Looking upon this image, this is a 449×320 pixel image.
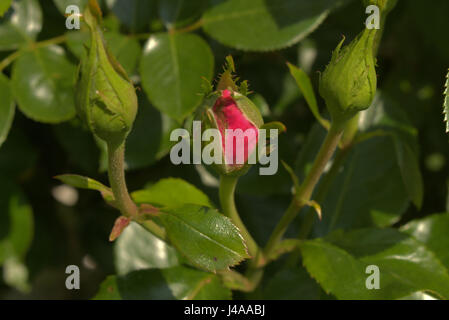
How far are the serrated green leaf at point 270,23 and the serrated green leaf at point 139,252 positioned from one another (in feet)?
1.43

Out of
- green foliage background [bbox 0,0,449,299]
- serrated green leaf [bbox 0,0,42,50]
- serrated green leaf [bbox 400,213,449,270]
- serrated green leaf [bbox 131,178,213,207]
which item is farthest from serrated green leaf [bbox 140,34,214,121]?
serrated green leaf [bbox 400,213,449,270]

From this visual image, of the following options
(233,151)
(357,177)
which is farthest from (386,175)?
(233,151)

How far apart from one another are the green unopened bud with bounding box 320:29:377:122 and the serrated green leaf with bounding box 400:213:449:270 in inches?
20.0

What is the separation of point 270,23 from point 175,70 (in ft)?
0.67

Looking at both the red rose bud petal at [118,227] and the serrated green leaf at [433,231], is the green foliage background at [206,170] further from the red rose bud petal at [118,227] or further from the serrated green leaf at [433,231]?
the red rose bud petal at [118,227]

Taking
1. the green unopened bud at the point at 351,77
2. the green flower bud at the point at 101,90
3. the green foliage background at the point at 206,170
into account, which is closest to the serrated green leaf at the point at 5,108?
the green foliage background at the point at 206,170

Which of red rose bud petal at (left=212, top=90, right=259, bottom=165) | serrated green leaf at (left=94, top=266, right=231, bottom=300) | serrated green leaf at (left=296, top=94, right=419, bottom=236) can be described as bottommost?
serrated green leaf at (left=94, top=266, right=231, bottom=300)

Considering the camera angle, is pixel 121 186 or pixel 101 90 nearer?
pixel 101 90

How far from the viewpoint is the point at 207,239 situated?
31.3 inches

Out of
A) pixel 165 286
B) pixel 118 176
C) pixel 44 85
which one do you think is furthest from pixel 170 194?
pixel 44 85

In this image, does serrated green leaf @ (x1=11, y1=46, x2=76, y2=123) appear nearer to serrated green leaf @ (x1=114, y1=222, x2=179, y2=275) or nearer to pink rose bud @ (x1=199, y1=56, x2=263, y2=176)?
serrated green leaf @ (x1=114, y1=222, x2=179, y2=275)

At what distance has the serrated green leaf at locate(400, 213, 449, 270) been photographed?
1170mm

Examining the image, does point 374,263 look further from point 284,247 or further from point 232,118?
point 232,118
